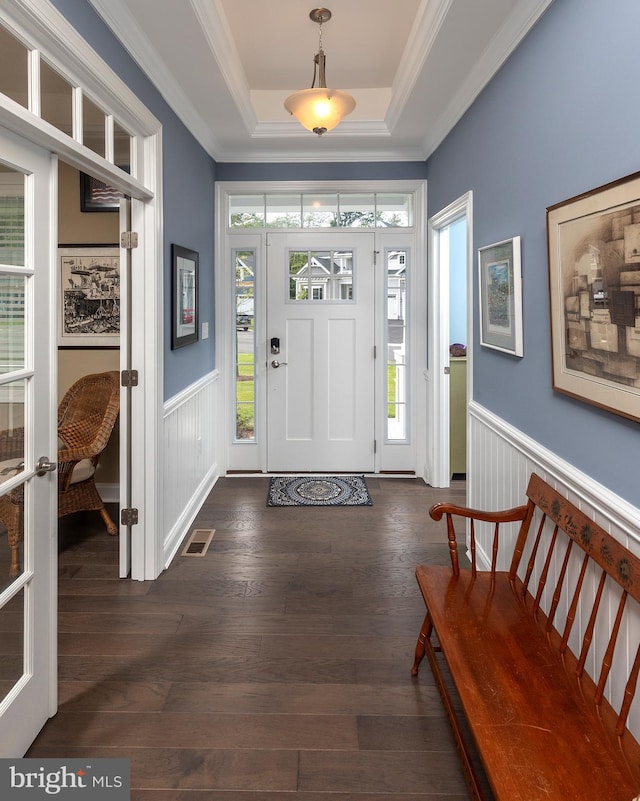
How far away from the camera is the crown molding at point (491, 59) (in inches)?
91.6

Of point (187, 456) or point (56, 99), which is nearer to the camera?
point (56, 99)

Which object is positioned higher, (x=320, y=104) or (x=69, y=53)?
(x=320, y=104)

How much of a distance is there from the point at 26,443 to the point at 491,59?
2672mm

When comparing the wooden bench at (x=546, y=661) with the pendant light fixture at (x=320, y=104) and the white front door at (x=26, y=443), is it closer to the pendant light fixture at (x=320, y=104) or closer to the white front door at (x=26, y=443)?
the white front door at (x=26, y=443)

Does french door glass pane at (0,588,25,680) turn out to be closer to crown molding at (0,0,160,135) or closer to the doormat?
crown molding at (0,0,160,135)

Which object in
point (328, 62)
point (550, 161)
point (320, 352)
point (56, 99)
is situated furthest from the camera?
point (320, 352)

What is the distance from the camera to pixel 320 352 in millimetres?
4953

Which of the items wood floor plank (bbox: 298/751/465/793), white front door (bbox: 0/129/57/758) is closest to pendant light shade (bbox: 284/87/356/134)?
white front door (bbox: 0/129/57/758)

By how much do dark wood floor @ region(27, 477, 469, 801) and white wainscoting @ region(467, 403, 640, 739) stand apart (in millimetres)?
523

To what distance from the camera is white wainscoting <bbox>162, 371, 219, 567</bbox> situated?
3.32 meters

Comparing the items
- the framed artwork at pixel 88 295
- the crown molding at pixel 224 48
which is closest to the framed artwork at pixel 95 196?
the framed artwork at pixel 88 295

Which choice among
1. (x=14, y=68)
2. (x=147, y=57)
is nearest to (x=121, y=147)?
(x=147, y=57)

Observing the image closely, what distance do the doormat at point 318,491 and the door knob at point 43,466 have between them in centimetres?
248

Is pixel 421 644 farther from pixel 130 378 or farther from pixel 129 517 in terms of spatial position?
pixel 130 378
